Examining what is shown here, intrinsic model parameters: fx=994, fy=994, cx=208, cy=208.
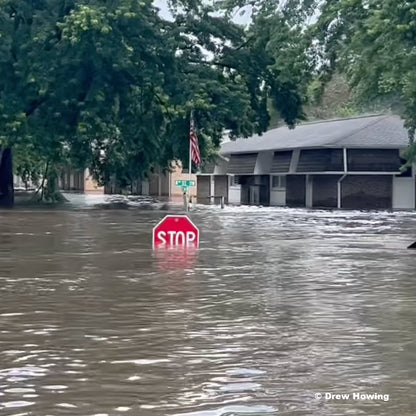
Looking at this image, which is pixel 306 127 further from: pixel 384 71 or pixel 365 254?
pixel 365 254

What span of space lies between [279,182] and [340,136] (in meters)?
7.36

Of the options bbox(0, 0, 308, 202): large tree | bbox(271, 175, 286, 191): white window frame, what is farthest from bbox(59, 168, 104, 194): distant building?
bbox(0, 0, 308, 202): large tree

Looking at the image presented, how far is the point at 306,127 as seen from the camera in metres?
69.6

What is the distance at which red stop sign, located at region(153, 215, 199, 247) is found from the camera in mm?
22422

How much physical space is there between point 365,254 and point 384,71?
36.8 ft

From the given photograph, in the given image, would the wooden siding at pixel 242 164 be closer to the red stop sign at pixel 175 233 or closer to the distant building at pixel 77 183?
the red stop sign at pixel 175 233

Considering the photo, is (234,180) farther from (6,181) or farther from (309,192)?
(6,181)

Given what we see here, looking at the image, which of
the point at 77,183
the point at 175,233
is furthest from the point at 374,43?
the point at 77,183

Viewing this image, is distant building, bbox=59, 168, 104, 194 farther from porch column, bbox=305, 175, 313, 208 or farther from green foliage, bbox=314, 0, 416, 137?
green foliage, bbox=314, 0, 416, 137

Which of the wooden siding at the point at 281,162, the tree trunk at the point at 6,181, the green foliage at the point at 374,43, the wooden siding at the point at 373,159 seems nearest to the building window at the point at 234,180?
the wooden siding at the point at 281,162

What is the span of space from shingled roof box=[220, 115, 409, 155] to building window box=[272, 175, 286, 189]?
2184 millimetres

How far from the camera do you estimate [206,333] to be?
1022 centimetres

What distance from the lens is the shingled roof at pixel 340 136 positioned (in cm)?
5647

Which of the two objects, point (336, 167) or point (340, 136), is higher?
point (340, 136)
